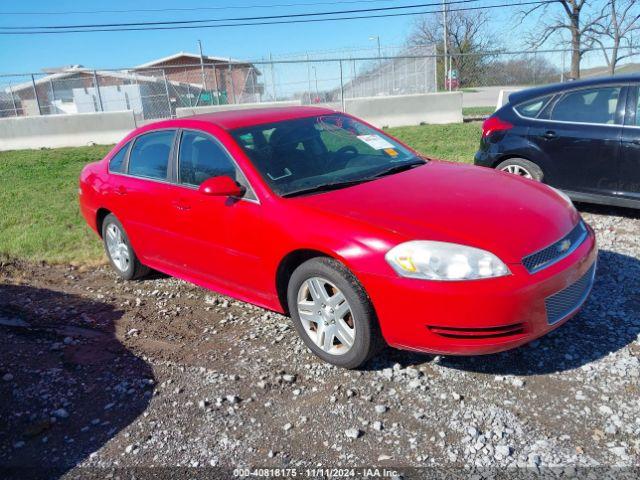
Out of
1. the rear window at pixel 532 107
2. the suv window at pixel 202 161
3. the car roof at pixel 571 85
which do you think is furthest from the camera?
the rear window at pixel 532 107

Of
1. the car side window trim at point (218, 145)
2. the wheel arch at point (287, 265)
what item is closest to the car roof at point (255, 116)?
the car side window trim at point (218, 145)

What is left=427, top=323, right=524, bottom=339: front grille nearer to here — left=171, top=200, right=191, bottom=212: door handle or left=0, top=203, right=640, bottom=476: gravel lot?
left=0, top=203, right=640, bottom=476: gravel lot

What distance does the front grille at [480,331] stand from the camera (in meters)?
2.95

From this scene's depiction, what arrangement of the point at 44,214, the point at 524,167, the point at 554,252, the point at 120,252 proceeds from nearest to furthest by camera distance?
the point at 554,252 < the point at 120,252 < the point at 524,167 < the point at 44,214

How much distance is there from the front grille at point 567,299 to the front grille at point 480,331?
0.23 m

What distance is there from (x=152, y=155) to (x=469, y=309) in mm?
3078

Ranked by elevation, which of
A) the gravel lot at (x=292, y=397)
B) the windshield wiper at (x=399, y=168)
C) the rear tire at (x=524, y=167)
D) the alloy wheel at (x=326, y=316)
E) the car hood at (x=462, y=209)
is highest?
the windshield wiper at (x=399, y=168)


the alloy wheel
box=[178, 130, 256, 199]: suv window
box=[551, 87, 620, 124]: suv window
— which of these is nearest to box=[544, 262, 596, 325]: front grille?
the alloy wheel

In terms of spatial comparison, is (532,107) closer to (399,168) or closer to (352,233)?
(399,168)

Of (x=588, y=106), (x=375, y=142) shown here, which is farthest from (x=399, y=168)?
(x=588, y=106)

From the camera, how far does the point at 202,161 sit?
13.7 feet

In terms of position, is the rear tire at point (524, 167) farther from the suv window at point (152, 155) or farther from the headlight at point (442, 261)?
the suv window at point (152, 155)

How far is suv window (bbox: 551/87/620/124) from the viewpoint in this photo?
5742mm

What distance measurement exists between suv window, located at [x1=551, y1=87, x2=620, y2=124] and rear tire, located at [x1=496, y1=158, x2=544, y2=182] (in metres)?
0.57
